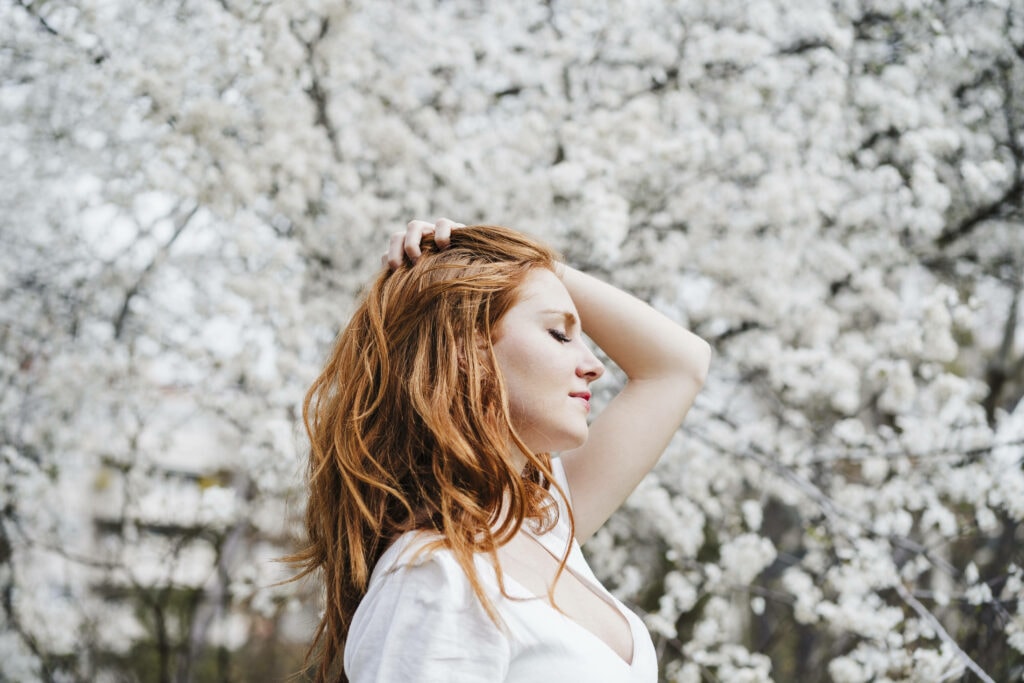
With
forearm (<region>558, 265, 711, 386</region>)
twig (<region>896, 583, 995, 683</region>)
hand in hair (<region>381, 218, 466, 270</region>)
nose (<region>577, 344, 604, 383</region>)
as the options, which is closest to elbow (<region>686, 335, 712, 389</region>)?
forearm (<region>558, 265, 711, 386</region>)

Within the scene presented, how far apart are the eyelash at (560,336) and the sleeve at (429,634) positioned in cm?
45

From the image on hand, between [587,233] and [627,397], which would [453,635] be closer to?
[627,397]

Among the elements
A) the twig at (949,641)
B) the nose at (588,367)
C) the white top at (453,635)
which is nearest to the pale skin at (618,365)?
the nose at (588,367)

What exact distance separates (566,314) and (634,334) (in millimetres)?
311

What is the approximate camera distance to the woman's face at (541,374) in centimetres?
141

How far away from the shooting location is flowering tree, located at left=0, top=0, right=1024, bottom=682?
332 centimetres

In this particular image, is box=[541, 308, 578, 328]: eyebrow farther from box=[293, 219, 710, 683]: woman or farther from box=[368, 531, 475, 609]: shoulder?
box=[368, 531, 475, 609]: shoulder

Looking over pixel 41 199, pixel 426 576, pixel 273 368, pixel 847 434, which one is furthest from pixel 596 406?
pixel 41 199

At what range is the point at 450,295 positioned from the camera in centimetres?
141

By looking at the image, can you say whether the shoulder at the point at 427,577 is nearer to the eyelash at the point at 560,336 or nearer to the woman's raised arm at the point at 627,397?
the eyelash at the point at 560,336

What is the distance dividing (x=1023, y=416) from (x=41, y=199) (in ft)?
15.8

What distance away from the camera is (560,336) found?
147 cm

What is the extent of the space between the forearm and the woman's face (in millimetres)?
291

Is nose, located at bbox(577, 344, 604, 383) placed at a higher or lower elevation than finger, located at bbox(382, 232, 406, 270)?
lower
